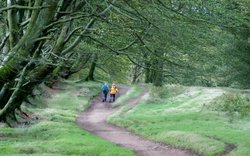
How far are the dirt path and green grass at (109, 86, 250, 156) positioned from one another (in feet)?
1.83

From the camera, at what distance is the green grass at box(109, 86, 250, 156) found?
19031 millimetres

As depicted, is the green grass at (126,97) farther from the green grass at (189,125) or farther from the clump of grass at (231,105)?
the clump of grass at (231,105)

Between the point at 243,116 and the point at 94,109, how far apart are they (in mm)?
15811

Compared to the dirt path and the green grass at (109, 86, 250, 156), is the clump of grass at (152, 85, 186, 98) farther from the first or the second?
the dirt path

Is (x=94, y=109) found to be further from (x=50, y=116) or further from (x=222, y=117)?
(x=222, y=117)

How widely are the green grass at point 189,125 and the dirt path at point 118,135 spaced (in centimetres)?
56

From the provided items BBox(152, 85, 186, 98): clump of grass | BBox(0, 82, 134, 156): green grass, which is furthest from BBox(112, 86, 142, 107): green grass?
BBox(0, 82, 134, 156): green grass

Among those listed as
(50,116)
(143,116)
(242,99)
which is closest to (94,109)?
(50,116)

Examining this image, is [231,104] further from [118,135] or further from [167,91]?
[167,91]

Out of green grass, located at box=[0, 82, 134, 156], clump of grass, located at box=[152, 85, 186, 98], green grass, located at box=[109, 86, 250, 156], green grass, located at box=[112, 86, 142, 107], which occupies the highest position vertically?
clump of grass, located at box=[152, 85, 186, 98]

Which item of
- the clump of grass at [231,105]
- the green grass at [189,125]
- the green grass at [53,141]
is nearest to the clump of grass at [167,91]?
the green grass at [189,125]

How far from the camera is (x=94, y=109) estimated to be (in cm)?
3888

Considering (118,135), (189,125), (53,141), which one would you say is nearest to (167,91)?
(189,125)

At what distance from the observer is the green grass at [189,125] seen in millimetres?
19031
